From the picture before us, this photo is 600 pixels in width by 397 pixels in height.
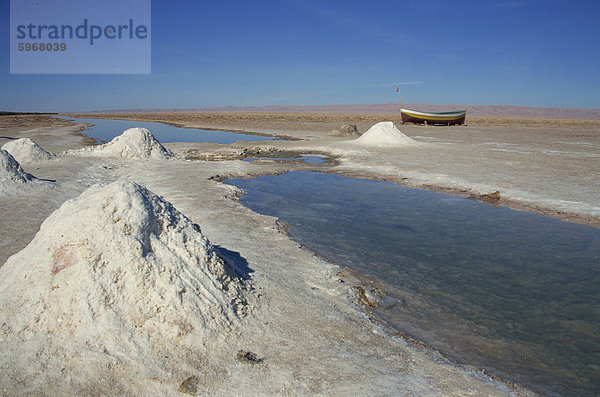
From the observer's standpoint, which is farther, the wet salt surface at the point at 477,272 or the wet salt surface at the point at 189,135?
the wet salt surface at the point at 189,135

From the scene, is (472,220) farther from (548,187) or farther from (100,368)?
(100,368)

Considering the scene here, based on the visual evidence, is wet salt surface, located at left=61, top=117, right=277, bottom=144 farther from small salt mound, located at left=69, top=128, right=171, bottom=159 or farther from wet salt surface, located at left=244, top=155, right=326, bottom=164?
small salt mound, located at left=69, top=128, right=171, bottom=159

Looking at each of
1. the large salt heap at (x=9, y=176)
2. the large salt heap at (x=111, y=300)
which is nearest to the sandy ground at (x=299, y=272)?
the large salt heap at (x=111, y=300)

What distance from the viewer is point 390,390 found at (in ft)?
8.84

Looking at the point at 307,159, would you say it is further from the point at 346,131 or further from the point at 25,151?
the point at 346,131

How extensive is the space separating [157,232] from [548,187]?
870cm

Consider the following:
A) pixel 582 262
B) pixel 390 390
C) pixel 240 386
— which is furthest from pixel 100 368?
pixel 582 262

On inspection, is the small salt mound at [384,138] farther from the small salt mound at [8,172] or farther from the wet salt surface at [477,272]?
the small salt mound at [8,172]

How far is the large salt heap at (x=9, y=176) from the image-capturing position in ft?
23.6

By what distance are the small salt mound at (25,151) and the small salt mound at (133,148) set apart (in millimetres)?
2032

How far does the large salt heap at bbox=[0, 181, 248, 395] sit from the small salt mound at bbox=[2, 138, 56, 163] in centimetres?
938

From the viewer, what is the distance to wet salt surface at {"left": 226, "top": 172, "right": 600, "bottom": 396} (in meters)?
3.45

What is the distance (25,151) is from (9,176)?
471 cm

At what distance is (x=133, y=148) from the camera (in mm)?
13492
